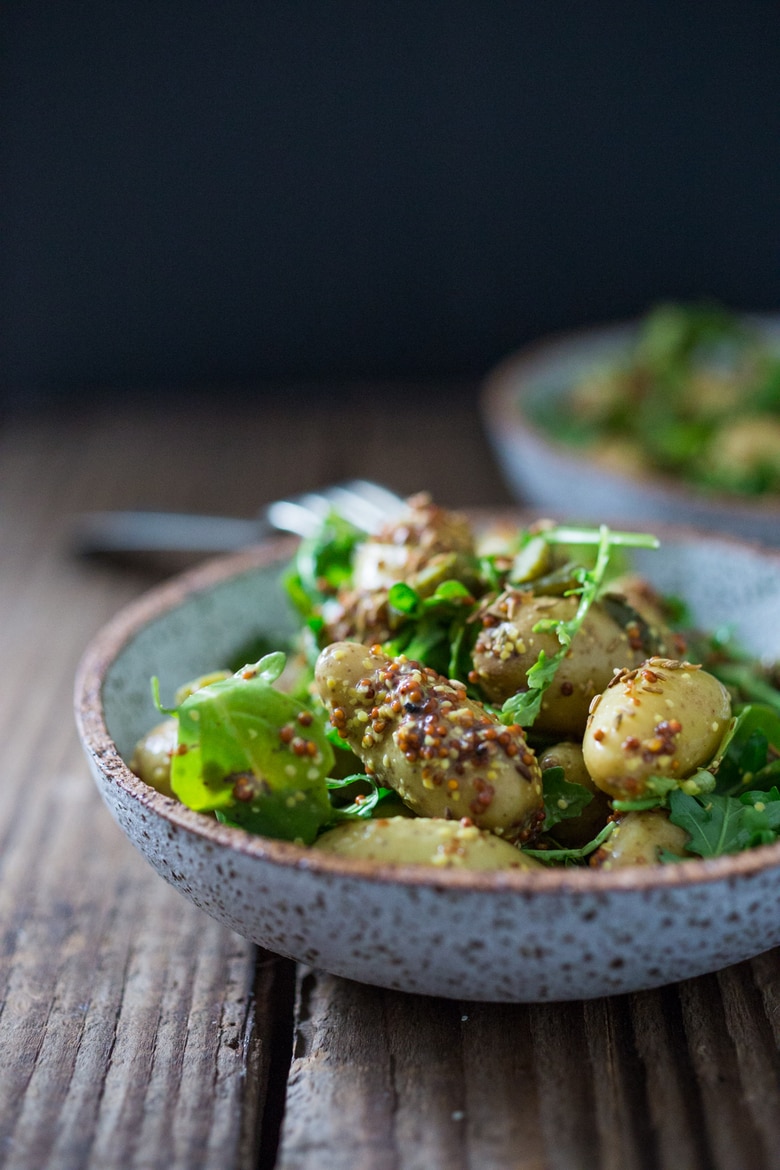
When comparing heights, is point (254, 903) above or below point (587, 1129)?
above

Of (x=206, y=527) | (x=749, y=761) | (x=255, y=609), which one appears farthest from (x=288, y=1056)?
(x=206, y=527)

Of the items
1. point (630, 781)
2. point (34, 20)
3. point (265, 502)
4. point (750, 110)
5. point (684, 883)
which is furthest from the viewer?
point (750, 110)

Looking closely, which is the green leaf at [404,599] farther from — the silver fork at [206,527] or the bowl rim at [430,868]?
the silver fork at [206,527]

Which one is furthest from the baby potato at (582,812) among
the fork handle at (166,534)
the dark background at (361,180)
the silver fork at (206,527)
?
the dark background at (361,180)

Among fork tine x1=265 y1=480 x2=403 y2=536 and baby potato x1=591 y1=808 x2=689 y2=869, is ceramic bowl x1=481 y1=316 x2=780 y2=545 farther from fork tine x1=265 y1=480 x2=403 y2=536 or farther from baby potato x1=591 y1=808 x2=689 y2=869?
baby potato x1=591 y1=808 x2=689 y2=869

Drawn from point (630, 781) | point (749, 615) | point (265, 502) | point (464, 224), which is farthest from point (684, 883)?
point (464, 224)

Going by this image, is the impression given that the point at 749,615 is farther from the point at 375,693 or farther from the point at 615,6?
the point at 615,6

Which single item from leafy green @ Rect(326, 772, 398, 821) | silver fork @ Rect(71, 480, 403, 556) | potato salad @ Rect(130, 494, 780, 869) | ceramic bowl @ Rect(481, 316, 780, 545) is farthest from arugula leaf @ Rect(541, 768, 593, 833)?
silver fork @ Rect(71, 480, 403, 556)

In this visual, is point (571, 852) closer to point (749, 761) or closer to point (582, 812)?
point (582, 812)
